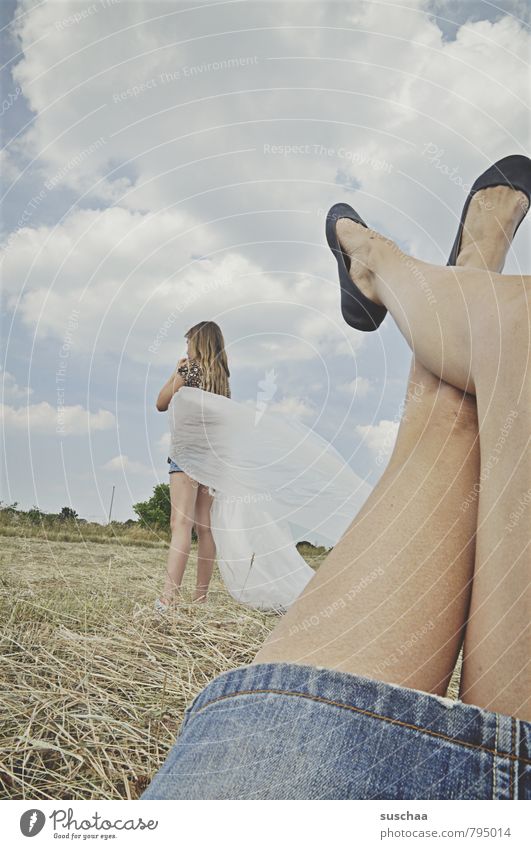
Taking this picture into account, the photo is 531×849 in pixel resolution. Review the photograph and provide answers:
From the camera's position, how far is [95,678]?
26.3 inches

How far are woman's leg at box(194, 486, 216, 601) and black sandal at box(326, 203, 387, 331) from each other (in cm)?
84

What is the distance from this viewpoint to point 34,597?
1.00 m

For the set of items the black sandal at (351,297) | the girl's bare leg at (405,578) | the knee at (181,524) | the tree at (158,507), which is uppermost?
the black sandal at (351,297)


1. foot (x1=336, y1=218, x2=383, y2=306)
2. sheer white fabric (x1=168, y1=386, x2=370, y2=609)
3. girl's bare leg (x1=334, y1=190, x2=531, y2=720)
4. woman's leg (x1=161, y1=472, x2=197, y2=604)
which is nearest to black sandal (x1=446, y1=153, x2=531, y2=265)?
foot (x1=336, y1=218, x2=383, y2=306)

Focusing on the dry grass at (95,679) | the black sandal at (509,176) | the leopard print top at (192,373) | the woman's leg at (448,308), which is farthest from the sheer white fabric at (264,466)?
the woman's leg at (448,308)

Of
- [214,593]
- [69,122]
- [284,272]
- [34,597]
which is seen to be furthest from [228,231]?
[214,593]

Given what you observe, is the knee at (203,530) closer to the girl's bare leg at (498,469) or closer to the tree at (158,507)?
the tree at (158,507)

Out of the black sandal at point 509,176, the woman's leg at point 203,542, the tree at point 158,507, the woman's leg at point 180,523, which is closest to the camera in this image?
the black sandal at point 509,176

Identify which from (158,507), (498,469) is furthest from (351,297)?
(158,507)

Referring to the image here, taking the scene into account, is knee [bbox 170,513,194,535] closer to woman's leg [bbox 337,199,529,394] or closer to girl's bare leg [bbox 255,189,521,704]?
woman's leg [bbox 337,199,529,394]

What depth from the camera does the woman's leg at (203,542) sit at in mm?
1529

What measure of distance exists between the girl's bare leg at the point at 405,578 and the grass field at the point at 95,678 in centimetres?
24

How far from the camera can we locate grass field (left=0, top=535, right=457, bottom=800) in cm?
49
